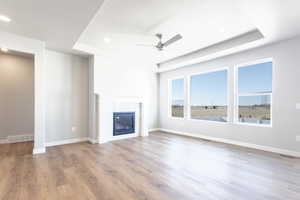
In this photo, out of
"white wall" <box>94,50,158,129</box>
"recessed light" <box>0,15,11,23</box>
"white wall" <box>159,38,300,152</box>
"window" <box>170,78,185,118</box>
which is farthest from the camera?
"window" <box>170,78,185,118</box>

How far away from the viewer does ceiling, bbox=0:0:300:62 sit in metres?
2.26

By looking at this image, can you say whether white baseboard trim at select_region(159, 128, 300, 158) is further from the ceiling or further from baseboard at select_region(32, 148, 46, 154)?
baseboard at select_region(32, 148, 46, 154)

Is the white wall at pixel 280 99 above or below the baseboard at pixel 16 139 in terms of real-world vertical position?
above

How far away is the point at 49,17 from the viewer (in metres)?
2.51

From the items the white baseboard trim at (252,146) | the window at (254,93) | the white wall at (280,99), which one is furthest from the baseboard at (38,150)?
the window at (254,93)

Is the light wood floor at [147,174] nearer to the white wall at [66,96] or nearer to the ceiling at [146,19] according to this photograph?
the white wall at [66,96]

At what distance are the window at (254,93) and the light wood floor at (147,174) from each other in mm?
973

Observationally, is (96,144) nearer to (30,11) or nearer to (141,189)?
(141,189)

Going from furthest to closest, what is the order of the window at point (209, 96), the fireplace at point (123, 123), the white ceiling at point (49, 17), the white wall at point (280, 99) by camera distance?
the fireplace at point (123, 123), the window at point (209, 96), the white wall at point (280, 99), the white ceiling at point (49, 17)

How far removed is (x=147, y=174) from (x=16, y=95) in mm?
4560

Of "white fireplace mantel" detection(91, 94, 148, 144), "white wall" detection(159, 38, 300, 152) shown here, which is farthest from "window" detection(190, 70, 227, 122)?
"white fireplace mantel" detection(91, 94, 148, 144)

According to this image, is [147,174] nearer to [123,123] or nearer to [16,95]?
[123,123]

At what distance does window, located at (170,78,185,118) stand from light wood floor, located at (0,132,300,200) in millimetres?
2365

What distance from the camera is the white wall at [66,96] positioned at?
416 centimetres
